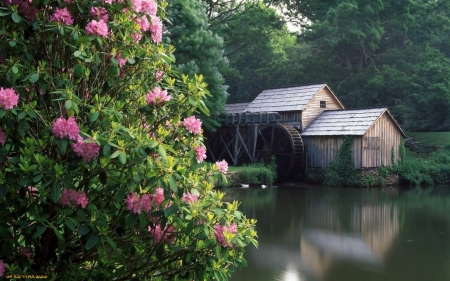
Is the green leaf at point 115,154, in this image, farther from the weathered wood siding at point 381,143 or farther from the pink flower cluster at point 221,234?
the weathered wood siding at point 381,143

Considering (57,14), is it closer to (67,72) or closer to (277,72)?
(67,72)

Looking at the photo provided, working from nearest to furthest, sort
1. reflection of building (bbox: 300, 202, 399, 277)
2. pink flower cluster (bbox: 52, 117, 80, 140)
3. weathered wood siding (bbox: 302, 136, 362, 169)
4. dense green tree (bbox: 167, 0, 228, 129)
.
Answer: pink flower cluster (bbox: 52, 117, 80, 140), reflection of building (bbox: 300, 202, 399, 277), dense green tree (bbox: 167, 0, 228, 129), weathered wood siding (bbox: 302, 136, 362, 169)

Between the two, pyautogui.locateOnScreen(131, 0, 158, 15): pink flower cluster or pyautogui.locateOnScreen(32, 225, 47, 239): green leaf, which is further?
pyautogui.locateOnScreen(131, 0, 158, 15): pink flower cluster

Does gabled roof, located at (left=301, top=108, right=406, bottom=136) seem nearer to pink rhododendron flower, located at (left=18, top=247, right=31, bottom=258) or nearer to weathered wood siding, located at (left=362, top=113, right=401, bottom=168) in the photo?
weathered wood siding, located at (left=362, top=113, right=401, bottom=168)

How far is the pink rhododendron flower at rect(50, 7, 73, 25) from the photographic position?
3547 millimetres

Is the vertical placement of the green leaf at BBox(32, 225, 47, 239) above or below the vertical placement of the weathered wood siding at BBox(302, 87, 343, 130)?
below

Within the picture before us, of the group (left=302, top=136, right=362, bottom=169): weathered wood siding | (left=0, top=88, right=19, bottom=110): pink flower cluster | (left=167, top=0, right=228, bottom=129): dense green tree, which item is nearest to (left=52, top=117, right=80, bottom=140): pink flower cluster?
(left=0, top=88, right=19, bottom=110): pink flower cluster

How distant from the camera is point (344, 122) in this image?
24.7 m

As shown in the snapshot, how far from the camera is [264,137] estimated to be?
2766 centimetres

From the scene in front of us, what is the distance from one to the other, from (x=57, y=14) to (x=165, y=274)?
71.7 inches

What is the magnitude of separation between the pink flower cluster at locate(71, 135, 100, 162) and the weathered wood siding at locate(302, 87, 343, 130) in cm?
2331

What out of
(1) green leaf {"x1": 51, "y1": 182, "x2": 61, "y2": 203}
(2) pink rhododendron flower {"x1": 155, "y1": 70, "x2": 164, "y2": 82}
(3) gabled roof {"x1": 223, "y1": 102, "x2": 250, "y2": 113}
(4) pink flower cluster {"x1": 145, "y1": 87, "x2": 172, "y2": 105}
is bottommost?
(1) green leaf {"x1": 51, "y1": 182, "x2": 61, "y2": 203}

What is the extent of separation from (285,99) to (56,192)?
24895 mm

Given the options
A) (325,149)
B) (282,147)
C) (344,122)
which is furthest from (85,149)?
(282,147)
